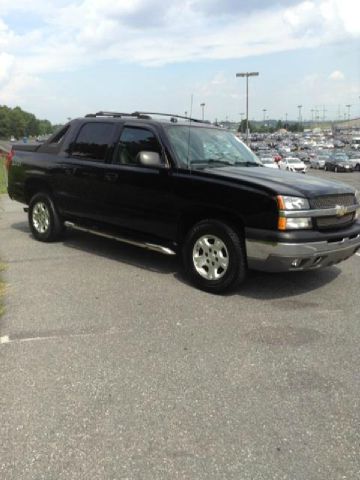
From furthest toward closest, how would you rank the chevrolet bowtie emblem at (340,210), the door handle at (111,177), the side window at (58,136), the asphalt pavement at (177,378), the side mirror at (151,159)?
the side window at (58,136), the door handle at (111,177), the side mirror at (151,159), the chevrolet bowtie emblem at (340,210), the asphalt pavement at (177,378)

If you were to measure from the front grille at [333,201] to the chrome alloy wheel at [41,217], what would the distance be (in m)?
4.15

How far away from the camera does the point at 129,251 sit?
748 centimetres

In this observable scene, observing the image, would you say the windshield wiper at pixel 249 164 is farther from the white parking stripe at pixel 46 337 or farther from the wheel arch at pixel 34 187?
the wheel arch at pixel 34 187

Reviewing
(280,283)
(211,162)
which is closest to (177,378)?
(280,283)

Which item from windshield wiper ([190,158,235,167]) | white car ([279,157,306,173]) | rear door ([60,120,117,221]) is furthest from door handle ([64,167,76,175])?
white car ([279,157,306,173])

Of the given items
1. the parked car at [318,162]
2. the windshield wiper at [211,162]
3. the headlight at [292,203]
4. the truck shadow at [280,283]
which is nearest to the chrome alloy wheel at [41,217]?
the truck shadow at [280,283]

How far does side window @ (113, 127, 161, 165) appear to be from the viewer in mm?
6113

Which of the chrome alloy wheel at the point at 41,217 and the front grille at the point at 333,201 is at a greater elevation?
the front grille at the point at 333,201

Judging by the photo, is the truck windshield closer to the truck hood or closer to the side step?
the truck hood

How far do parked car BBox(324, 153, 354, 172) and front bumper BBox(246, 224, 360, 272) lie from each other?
47272 mm

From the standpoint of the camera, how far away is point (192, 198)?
5598 millimetres

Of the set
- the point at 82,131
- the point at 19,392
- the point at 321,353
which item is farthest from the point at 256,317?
the point at 82,131

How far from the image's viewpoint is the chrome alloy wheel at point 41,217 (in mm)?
7770

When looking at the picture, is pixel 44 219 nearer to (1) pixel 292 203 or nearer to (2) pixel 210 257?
(2) pixel 210 257
